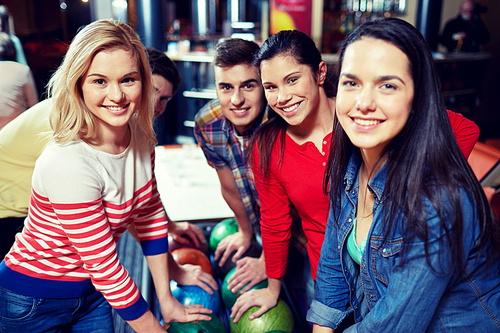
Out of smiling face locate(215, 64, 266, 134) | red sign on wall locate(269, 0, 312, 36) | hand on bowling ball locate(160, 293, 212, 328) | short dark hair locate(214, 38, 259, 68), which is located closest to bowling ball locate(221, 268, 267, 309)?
hand on bowling ball locate(160, 293, 212, 328)

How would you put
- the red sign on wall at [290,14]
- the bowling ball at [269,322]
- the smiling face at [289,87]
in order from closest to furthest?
the smiling face at [289,87]
the bowling ball at [269,322]
the red sign on wall at [290,14]

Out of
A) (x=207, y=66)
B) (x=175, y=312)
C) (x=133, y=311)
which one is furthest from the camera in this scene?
(x=207, y=66)

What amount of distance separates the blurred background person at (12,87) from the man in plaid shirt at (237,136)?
3.27 ft

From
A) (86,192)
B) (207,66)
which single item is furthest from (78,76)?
(207,66)

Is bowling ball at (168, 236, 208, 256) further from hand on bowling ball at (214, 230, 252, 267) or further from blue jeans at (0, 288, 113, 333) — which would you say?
blue jeans at (0, 288, 113, 333)

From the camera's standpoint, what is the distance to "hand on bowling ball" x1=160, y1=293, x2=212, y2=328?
5.36ft

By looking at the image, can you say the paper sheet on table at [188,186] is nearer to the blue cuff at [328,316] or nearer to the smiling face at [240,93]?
the smiling face at [240,93]

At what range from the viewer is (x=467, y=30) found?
670cm

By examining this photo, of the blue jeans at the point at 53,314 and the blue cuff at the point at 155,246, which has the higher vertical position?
the blue cuff at the point at 155,246

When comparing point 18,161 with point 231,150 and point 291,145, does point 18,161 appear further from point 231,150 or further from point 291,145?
point 291,145

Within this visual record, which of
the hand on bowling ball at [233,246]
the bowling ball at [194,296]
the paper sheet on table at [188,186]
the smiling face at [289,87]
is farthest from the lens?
the paper sheet on table at [188,186]

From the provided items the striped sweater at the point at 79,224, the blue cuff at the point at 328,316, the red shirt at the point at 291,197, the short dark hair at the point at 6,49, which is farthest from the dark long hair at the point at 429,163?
the short dark hair at the point at 6,49

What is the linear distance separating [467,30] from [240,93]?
635 centimetres

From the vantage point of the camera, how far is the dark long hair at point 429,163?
0.91 meters
